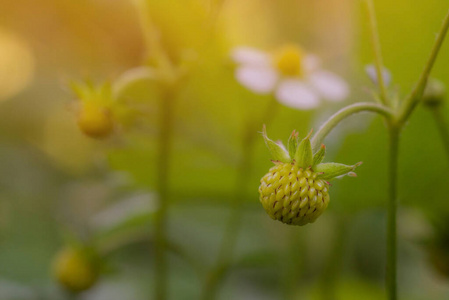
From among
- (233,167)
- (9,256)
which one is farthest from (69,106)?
(9,256)

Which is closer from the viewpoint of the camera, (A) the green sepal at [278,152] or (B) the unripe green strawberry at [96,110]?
(A) the green sepal at [278,152]

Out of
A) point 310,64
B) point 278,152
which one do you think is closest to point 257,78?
point 310,64

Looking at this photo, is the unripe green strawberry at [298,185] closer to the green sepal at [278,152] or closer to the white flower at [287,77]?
the green sepal at [278,152]

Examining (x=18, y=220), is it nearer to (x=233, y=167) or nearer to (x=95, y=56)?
(x=233, y=167)

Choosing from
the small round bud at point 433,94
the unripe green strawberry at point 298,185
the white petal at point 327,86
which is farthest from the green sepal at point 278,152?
the white petal at point 327,86

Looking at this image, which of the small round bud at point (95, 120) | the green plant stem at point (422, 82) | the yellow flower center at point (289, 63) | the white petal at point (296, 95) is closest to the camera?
the green plant stem at point (422, 82)

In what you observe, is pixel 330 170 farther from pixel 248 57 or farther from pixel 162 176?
pixel 248 57

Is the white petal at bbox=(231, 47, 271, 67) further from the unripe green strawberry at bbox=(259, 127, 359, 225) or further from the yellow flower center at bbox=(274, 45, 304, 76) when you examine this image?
the unripe green strawberry at bbox=(259, 127, 359, 225)
